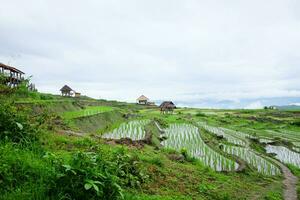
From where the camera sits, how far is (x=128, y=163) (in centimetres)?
748

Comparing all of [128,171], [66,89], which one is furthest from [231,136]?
[66,89]

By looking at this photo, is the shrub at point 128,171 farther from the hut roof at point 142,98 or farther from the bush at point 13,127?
the hut roof at point 142,98

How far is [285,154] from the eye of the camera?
21.6 m

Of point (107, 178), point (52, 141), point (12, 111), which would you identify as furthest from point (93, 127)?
point (107, 178)

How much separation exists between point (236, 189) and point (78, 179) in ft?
21.4

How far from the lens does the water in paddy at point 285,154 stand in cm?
1892

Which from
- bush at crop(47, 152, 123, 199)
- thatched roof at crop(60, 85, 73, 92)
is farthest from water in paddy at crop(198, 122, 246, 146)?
thatched roof at crop(60, 85, 73, 92)

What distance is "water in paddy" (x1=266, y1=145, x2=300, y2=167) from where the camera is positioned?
18919 mm

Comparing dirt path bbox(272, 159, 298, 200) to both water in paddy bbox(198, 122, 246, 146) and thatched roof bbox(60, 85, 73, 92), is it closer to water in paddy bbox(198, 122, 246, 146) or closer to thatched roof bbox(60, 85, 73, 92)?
water in paddy bbox(198, 122, 246, 146)

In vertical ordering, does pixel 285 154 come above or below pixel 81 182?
below

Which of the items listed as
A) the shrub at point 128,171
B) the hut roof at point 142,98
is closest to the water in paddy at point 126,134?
the shrub at point 128,171

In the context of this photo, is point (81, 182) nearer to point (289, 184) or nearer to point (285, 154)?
point (289, 184)

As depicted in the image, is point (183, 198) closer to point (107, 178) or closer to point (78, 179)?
point (107, 178)

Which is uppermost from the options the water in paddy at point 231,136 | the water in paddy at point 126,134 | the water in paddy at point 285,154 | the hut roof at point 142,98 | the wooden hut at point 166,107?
the hut roof at point 142,98
